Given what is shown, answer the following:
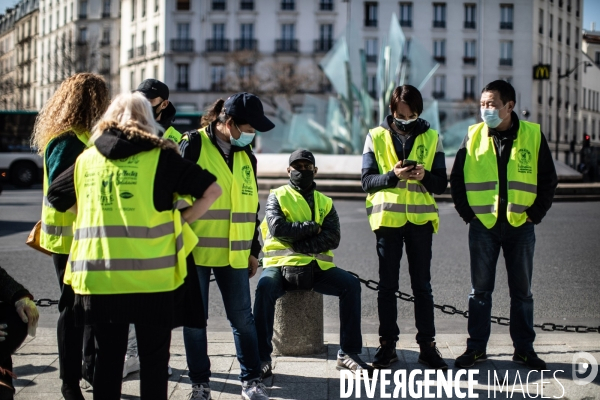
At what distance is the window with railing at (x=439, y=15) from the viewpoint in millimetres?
66438

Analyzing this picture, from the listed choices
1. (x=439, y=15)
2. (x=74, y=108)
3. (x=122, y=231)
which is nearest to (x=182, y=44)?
(x=439, y=15)

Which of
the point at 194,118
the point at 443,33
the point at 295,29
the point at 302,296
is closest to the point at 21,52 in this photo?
the point at 295,29

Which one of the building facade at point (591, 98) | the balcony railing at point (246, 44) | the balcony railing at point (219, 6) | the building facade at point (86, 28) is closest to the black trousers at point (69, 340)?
the balcony railing at point (246, 44)

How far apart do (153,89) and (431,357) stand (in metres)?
2.58

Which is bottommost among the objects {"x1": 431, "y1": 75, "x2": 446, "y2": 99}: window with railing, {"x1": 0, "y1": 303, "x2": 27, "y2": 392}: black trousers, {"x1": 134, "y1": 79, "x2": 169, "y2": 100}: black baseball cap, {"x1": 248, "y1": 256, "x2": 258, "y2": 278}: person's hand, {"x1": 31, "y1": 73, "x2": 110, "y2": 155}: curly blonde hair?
{"x1": 0, "y1": 303, "x2": 27, "y2": 392}: black trousers

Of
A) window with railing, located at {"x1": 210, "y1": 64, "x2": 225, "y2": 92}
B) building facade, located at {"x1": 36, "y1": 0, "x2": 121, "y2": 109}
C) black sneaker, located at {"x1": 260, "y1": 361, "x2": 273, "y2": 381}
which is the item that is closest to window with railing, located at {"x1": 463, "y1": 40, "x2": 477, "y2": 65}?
window with railing, located at {"x1": 210, "y1": 64, "x2": 225, "y2": 92}

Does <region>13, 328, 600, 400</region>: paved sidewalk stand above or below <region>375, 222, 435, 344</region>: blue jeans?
below

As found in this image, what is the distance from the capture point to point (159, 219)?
348cm

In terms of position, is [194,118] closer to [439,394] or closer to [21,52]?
[439,394]

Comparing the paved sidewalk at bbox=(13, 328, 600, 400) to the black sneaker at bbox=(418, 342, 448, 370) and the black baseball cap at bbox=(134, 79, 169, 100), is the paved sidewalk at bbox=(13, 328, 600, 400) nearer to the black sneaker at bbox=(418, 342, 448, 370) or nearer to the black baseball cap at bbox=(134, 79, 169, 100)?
the black sneaker at bbox=(418, 342, 448, 370)

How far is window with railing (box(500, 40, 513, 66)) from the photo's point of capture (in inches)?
2628

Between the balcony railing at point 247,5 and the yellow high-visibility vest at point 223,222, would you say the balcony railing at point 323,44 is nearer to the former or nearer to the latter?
the balcony railing at point 247,5

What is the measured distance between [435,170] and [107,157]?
105 inches

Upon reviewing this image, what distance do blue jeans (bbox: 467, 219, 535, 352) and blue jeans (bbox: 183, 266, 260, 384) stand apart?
1687mm
